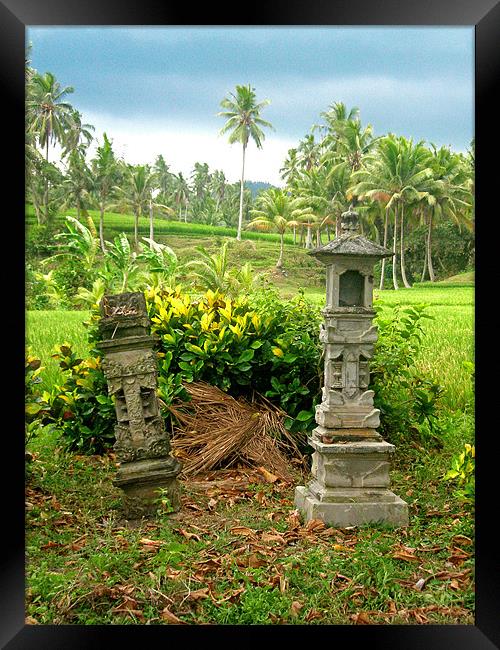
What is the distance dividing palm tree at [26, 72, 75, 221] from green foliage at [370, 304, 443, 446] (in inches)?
89.3

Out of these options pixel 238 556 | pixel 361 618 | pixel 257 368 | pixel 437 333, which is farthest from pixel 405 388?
pixel 361 618

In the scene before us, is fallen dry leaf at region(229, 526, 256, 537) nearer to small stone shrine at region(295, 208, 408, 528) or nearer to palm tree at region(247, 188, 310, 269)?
small stone shrine at region(295, 208, 408, 528)

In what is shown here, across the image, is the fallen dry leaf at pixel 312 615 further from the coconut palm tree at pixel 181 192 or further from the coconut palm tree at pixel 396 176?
the coconut palm tree at pixel 181 192

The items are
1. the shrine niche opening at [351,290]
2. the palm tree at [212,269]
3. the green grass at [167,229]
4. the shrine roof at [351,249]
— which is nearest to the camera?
the shrine roof at [351,249]

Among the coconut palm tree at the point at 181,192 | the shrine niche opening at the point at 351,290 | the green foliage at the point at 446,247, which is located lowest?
the shrine niche opening at the point at 351,290

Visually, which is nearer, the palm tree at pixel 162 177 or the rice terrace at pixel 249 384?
the rice terrace at pixel 249 384

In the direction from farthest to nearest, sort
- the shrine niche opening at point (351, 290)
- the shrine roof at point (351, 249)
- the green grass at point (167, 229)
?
the green grass at point (167, 229) < the shrine niche opening at point (351, 290) < the shrine roof at point (351, 249)

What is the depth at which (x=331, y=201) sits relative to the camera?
165 inches

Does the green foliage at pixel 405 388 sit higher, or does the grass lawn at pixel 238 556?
the green foliage at pixel 405 388

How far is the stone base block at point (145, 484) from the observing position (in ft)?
10.6

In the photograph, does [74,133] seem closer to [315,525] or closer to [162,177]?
[162,177]

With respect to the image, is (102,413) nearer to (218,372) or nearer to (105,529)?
(218,372)

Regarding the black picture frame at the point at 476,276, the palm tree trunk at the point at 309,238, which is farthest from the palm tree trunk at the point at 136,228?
the black picture frame at the point at 476,276
